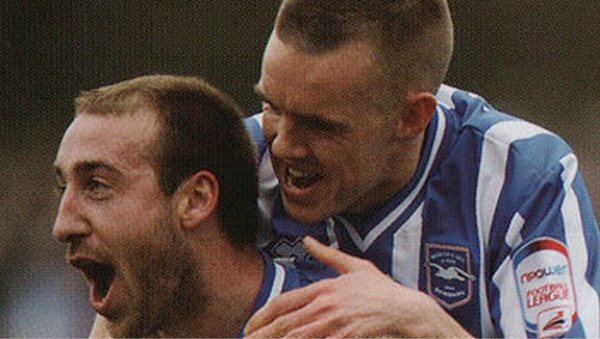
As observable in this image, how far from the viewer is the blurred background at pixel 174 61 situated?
4051 millimetres

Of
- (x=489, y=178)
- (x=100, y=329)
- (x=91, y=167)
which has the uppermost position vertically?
(x=91, y=167)

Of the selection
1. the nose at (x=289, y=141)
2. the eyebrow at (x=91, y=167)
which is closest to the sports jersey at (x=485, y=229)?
the nose at (x=289, y=141)

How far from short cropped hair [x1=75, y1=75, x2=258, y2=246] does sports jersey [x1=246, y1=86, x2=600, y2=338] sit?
0.11m

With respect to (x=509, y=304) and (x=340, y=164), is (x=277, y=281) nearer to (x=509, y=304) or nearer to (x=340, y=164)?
(x=340, y=164)

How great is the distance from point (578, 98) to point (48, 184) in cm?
207

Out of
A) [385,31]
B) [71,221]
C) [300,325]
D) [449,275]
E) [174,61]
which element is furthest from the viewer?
[174,61]

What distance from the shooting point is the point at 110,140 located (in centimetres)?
160

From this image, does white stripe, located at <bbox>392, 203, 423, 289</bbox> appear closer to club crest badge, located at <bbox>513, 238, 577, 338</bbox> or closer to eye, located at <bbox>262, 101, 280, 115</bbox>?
club crest badge, located at <bbox>513, 238, 577, 338</bbox>

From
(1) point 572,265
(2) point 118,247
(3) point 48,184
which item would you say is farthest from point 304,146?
(3) point 48,184

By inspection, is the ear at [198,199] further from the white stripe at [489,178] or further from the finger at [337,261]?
A: the white stripe at [489,178]

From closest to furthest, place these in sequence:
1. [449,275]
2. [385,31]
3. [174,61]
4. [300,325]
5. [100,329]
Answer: [300,325], [385,31], [449,275], [100,329], [174,61]

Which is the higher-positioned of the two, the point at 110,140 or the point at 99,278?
the point at 110,140

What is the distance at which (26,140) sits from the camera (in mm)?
4422

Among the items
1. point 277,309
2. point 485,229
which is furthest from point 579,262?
point 277,309
